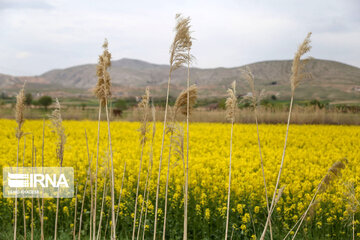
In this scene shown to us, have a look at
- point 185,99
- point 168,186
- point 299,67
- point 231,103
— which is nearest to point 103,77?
point 185,99

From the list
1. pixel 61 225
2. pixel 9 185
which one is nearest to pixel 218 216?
pixel 61 225

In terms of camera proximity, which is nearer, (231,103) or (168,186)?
(231,103)

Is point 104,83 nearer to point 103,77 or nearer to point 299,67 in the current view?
point 103,77

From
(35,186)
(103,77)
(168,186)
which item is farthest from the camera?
(168,186)

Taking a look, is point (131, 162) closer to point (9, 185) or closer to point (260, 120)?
point (9, 185)

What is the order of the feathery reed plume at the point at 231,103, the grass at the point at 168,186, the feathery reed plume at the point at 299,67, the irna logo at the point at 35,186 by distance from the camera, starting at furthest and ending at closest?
the irna logo at the point at 35,186
the feathery reed plume at the point at 231,103
the grass at the point at 168,186
the feathery reed plume at the point at 299,67

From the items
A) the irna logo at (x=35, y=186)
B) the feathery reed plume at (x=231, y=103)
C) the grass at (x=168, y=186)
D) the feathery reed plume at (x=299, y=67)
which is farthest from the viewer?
the irna logo at (x=35, y=186)

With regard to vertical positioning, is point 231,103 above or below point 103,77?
below

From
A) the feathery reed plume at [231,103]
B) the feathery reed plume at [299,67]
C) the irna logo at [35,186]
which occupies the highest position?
the feathery reed plume at [299,67]

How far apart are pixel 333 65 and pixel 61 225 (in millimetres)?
139974

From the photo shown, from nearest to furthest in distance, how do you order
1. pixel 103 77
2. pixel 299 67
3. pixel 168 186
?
pixel 299 67
pixel 103 77
pixel 168 186

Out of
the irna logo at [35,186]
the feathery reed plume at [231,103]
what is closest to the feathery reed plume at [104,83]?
the feathery reed plume at [231,103]

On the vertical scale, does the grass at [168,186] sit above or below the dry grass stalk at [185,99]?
below

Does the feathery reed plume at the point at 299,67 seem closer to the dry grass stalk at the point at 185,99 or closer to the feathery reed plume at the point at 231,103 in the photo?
the feathery reed plume at the point at 231,103
